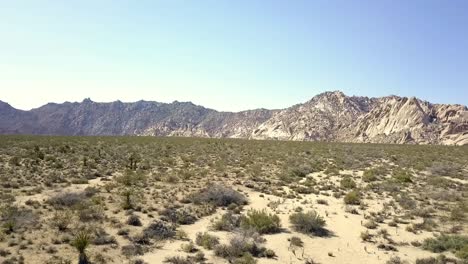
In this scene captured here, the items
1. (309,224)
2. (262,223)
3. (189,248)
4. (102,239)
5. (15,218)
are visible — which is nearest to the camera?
(189,248)

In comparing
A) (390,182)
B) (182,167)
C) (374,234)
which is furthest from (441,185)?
(182,167)

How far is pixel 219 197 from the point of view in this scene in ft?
64.2

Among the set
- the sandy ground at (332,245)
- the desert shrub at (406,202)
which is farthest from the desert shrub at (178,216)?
the desert shrub at (406,202)

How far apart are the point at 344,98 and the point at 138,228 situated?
156787mm

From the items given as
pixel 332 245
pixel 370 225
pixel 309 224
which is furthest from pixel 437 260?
pixel 309 224

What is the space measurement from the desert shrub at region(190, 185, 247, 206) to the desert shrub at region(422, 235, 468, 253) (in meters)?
8.79

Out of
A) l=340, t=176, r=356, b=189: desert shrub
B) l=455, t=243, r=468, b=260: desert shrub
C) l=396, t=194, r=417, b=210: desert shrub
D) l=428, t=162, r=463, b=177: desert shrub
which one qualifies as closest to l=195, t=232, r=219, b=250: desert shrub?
l=455, t=243, r=468, b=260: desert shrub

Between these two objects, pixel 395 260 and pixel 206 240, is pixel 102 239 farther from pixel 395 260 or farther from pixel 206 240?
pixel 395 260

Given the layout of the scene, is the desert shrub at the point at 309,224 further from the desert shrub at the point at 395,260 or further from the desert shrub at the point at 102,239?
the desert shrub at the point at 102,239

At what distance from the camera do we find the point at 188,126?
19812 centimetres

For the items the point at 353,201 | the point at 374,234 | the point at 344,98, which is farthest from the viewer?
the point at 344,98

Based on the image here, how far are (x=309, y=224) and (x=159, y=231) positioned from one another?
578cm

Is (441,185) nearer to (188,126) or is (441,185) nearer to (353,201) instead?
(353,201)

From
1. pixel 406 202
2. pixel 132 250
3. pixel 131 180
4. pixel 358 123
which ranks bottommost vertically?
pixel 132 250
